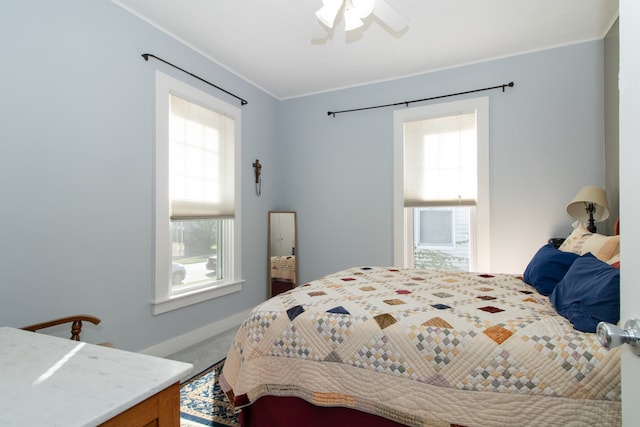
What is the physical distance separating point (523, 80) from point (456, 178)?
1096mm

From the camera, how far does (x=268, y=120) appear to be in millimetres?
4355

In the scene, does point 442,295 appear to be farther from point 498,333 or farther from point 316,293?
point 316,293

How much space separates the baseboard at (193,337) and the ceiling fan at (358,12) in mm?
2743

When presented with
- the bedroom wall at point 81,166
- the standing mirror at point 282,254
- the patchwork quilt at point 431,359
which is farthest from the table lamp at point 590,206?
the bedroom wall at point 81,166

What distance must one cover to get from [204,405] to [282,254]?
7.57 feet

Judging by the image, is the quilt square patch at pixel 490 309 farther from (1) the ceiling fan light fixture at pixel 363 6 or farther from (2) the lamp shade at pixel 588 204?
(1) the ceiling fan light fixture at pixel 363 6

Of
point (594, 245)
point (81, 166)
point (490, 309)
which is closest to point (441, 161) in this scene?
point (594, 245)

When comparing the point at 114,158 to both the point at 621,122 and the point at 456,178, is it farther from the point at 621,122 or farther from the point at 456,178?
the point at 456,178

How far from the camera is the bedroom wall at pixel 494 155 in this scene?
3.16 meters

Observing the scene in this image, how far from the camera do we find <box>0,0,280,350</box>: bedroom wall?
6.56 feet

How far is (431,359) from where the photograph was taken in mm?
1425

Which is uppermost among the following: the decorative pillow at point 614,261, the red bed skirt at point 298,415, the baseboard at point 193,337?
the decorative pillow at point 614,261

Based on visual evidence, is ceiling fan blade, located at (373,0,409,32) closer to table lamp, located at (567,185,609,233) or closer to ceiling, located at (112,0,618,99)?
ceiling, located at (112,0,618,99)

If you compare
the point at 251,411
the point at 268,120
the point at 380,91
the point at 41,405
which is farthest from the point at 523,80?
the point at 41,405
